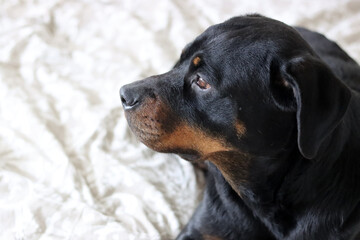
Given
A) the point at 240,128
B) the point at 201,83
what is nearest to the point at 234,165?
the point at 240,128

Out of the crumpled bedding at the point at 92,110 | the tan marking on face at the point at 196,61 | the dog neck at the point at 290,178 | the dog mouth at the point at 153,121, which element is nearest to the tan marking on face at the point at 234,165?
the dog neck at the point at 290,178

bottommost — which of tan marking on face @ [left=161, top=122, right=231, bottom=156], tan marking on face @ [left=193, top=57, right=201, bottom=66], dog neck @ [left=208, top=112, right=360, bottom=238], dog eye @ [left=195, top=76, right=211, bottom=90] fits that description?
dog neck @ [left=208, top=112, right=360, bottom=238]

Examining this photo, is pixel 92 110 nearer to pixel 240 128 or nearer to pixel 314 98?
pixel 240 128

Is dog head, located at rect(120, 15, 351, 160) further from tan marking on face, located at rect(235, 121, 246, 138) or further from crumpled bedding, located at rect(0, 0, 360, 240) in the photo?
crumpled bedding, located at rect(0, 0, 360, 240)

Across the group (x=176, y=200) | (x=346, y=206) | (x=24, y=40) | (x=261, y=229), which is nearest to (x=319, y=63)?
(x=346, y=206)

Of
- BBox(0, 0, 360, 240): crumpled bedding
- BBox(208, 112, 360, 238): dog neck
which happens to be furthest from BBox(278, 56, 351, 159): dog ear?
BBox(0, 0, 360, 240): crumpled bedding

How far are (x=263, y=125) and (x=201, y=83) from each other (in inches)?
9.4

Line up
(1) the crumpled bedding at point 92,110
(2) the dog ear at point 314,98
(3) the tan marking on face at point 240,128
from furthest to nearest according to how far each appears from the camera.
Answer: (1) the crumpled bedding at point 92,110
(3) the tan marking on face at point 240,128
(2) the dog ear at point 314,98

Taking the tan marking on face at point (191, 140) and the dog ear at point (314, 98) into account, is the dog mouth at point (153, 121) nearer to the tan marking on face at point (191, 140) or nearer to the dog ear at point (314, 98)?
the tan marking on face at point (191, 140)

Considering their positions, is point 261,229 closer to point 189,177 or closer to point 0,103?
point 189,177

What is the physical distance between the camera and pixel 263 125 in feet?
4.70

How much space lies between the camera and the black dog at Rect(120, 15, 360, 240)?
1.37 meters

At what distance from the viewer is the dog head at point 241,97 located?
1.31m

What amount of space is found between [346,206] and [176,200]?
74 centimetres
